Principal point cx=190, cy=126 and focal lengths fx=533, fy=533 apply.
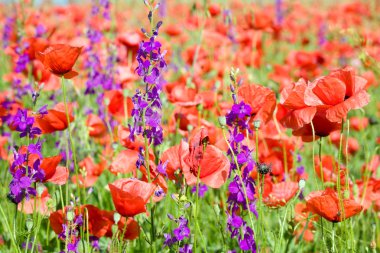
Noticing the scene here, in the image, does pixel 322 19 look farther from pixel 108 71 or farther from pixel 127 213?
pixel 127 213

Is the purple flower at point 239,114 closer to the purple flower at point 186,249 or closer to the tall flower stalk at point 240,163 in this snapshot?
the tall flower stalk at point 240,163

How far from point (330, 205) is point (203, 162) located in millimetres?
310

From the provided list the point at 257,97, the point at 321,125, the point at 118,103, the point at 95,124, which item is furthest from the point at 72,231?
the point at 95,124

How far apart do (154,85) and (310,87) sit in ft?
1.22

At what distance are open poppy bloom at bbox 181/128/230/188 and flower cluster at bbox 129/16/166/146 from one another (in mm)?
99

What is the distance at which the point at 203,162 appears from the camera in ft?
4.10

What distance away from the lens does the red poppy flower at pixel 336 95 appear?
4.08ft

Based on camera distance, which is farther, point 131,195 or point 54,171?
point 54,171

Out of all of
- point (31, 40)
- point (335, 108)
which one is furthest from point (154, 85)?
point (31, 40)

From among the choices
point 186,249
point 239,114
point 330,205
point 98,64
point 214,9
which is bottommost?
point 186,249

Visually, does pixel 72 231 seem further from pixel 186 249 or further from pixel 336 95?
pixel 336 95

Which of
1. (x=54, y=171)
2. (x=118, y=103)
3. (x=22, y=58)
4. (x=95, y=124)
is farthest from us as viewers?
(x=22, y=58)

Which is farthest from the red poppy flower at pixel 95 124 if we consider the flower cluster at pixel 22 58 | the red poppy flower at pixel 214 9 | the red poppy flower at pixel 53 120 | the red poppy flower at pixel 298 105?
the red poppy flower at pixel 214 9

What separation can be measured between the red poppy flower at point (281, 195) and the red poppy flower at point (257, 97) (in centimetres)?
24
